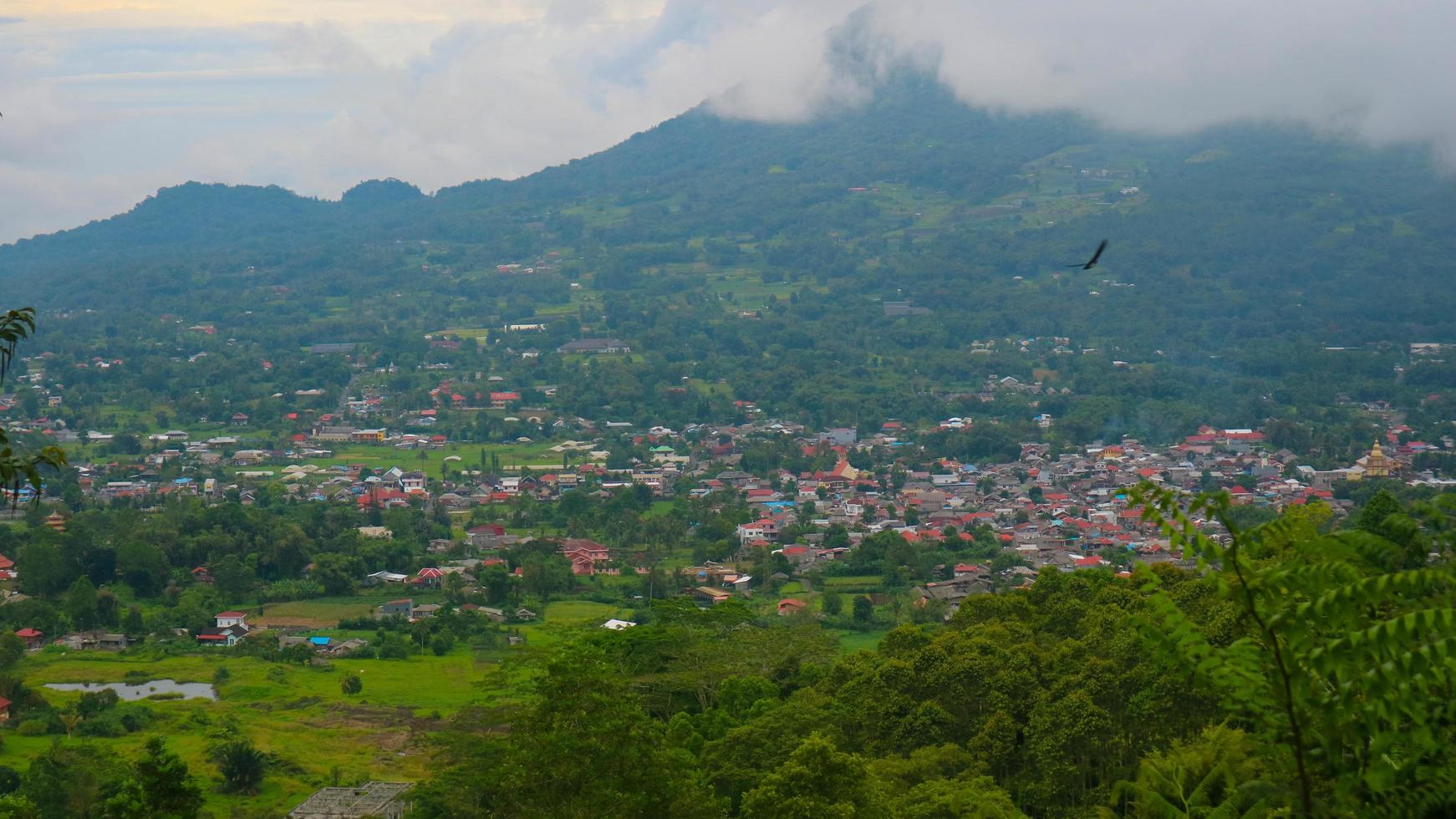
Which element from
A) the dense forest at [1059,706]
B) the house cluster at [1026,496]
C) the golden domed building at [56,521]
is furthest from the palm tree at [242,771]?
the golden domed building at [56,521]

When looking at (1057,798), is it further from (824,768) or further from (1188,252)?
(1188,252)

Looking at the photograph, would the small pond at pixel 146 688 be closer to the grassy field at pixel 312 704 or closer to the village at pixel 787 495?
the grassy field at pixel 312 704

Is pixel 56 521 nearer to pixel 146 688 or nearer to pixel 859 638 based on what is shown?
pixel 146 688

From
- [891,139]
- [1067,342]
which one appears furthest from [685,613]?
[891,139]

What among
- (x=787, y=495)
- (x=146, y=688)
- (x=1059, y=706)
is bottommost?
(x=787, y=495)

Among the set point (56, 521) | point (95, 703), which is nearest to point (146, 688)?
point (95, 703)

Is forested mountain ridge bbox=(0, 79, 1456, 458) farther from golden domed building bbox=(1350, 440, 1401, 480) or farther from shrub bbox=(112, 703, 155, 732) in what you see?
shrub bbox=(112, 703, 155, 732)
